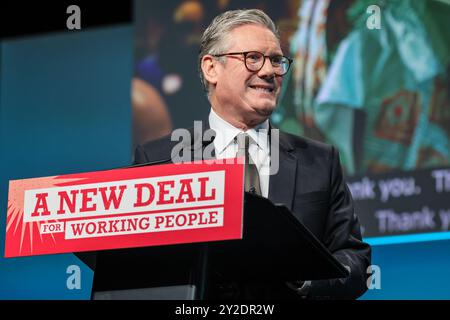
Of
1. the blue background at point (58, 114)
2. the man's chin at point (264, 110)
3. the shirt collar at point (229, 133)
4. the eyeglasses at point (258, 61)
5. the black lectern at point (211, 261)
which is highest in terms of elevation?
the blue background at point (58, 114)

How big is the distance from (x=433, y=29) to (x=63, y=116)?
1977mm

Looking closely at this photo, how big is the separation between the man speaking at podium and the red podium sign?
1.66 feet

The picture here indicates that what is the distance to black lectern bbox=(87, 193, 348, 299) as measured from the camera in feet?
5.24

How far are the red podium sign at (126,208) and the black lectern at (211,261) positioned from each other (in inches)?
3.0

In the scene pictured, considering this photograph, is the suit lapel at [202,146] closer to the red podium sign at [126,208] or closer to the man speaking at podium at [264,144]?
the man speaking at podium at [264,144]

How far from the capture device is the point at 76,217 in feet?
5.26

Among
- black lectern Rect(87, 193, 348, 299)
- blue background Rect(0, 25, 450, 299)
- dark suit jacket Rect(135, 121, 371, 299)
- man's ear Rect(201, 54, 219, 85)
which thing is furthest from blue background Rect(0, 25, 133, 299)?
black lectern Rect(87, 193, 348, 299)

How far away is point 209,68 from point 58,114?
247cm

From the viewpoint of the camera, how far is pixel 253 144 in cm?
217

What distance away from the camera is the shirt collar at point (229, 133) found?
7.16 feet

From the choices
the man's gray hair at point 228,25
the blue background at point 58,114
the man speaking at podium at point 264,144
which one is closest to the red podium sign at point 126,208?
the man speaking at podium at point 264,144

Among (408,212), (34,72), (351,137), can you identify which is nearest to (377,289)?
(408,212)

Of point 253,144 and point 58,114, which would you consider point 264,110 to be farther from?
point 58,114
